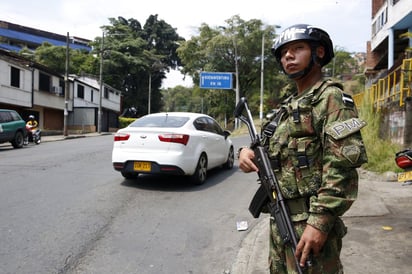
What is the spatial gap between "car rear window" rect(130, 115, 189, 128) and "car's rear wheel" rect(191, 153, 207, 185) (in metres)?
0.83

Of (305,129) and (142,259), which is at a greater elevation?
(305,129)

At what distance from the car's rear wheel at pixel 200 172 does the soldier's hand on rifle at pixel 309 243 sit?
570 cm

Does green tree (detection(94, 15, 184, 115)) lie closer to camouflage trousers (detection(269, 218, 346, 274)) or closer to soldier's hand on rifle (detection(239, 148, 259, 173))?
soldier's hand on rifle (detection(239, 148, 259, 173))

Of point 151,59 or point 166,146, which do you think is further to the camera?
point 151,59

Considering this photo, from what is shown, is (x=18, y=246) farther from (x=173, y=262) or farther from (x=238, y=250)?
(x=238, y=250)

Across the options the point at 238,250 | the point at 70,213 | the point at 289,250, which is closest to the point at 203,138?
the point at 70,213

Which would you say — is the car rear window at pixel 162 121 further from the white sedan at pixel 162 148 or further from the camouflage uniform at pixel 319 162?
the camouflage uniform at pixel 319 162

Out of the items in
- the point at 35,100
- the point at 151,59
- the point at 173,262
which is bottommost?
the point at 173,262

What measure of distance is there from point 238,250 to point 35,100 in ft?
94.5

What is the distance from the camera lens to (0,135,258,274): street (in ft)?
12.4

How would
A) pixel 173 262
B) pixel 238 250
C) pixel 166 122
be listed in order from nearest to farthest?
pixel 173 262, pixel 238 250, pixel 166 122

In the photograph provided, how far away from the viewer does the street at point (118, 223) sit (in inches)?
149

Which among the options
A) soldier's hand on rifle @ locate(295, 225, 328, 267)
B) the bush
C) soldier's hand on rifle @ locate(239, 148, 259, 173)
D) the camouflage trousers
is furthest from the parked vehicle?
soldier's hand on rifle @ locate(295, 225, 328, 267)

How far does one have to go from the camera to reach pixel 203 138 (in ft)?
25.6
